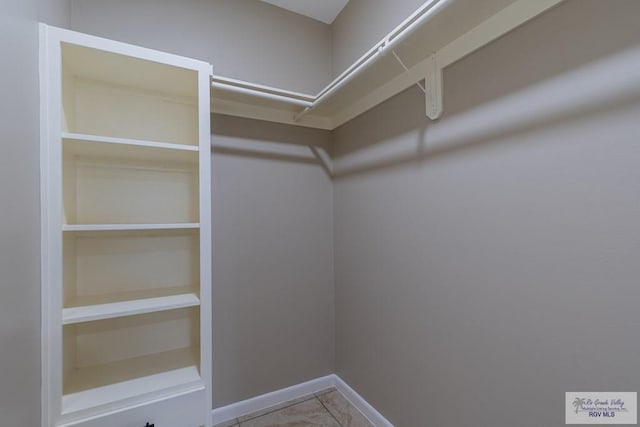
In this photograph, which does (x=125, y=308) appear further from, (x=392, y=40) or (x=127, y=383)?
(x=392, y=40)

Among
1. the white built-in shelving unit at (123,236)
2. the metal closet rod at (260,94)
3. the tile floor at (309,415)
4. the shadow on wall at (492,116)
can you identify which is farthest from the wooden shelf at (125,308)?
the shadow on wall at (492,116)

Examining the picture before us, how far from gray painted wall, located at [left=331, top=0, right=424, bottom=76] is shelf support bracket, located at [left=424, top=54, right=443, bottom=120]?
348 mm

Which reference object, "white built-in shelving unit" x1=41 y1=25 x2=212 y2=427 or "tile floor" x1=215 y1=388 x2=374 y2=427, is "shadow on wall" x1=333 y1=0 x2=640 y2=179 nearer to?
"white built-in shelving unit" x1=41 y1=25 x2=212 y2=427

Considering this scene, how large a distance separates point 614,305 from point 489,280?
0.35 meters

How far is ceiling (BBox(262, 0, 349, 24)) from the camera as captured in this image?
1851mm

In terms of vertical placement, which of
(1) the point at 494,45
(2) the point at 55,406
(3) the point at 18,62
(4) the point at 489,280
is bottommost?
(2) the point at 55,406

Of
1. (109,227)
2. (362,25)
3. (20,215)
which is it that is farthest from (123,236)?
(362,25)

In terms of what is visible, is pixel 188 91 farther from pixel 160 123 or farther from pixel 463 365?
pixel 463 365

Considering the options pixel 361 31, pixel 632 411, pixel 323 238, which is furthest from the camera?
pixel 323 238

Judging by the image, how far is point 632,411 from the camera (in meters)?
0.77

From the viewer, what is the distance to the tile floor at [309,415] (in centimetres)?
171

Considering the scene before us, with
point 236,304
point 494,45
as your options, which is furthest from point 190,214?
point 494,45

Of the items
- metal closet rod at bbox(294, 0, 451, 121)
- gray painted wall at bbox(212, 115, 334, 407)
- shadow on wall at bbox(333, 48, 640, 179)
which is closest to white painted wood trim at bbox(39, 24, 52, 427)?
gray painted wall at bbox(212, 115, 334, 407)

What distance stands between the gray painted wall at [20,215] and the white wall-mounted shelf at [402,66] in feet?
2.43
